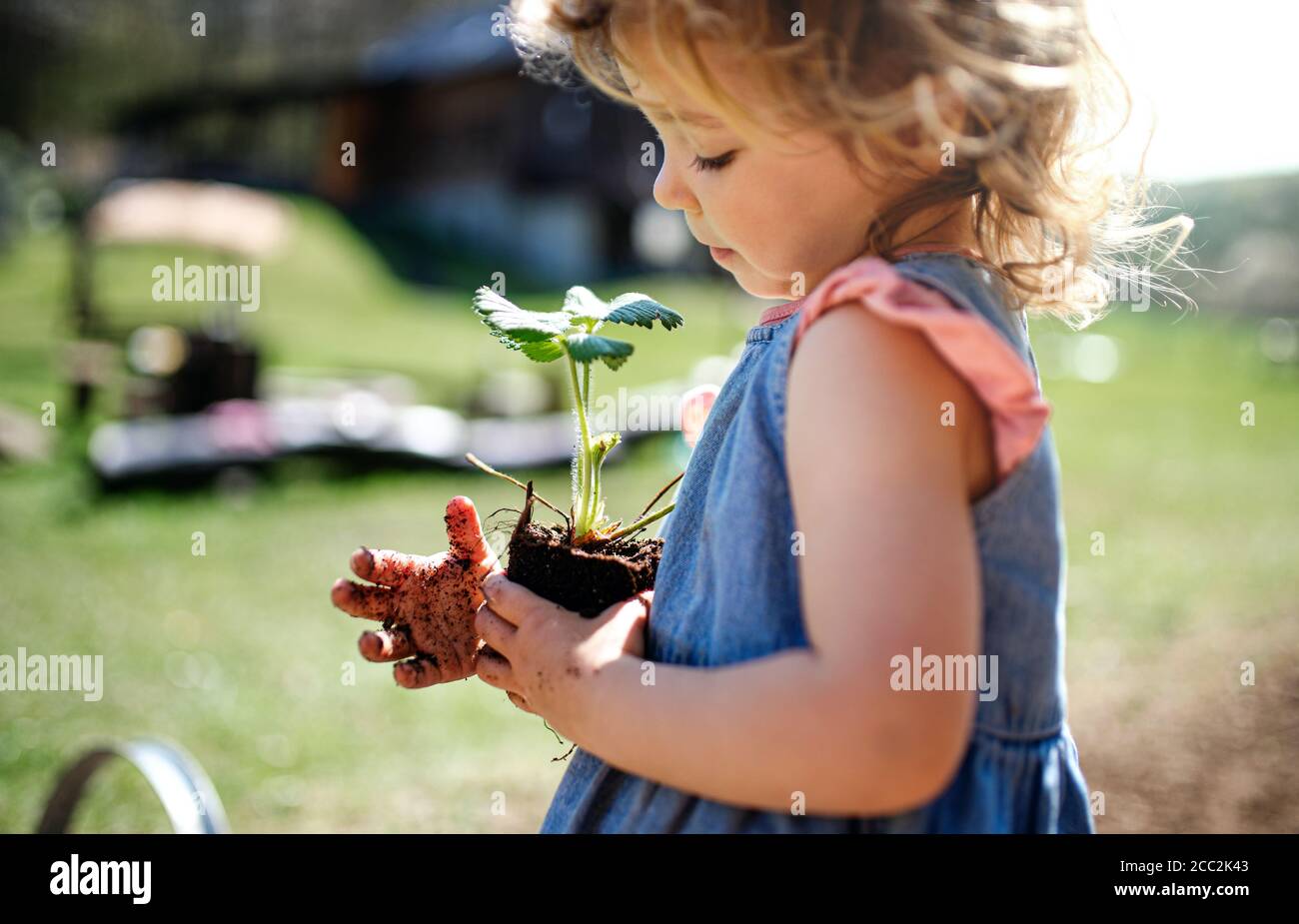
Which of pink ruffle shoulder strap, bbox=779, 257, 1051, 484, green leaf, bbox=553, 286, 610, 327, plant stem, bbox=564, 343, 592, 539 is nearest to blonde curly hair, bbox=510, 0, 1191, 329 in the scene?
pink ruffle shoulder strap, bbox=779, 257, 1051, 484

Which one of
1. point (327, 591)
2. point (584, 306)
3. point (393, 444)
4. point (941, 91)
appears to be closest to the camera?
point (941, 91)

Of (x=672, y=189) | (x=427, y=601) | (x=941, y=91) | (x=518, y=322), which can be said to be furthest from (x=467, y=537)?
(x=941, y=91)

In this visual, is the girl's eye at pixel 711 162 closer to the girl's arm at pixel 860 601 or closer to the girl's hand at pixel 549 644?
the girl's arm at pixel 860 601

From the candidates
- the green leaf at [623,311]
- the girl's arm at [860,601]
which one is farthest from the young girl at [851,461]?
the green leaf at [623,311]

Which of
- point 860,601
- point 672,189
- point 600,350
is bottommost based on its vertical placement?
point 860,601

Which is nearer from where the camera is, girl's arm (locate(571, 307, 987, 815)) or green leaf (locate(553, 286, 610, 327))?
girl's arm (locate(571, 307, 987, 815))

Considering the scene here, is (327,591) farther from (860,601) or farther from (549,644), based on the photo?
(860,601)

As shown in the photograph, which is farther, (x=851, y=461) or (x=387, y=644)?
(x=387, y=644)

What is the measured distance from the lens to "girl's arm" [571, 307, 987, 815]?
1030 mm

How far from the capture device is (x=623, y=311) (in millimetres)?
1448

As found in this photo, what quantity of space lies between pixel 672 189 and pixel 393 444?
9.58 metres

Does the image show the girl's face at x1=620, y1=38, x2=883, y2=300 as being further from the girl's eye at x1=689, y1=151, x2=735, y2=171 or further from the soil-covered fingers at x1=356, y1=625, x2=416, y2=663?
the soil-covered fingers at x1=356, y1=625, x2=416, y2=663

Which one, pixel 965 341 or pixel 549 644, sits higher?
pixel 965 341

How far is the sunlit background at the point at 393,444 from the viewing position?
4.79m
